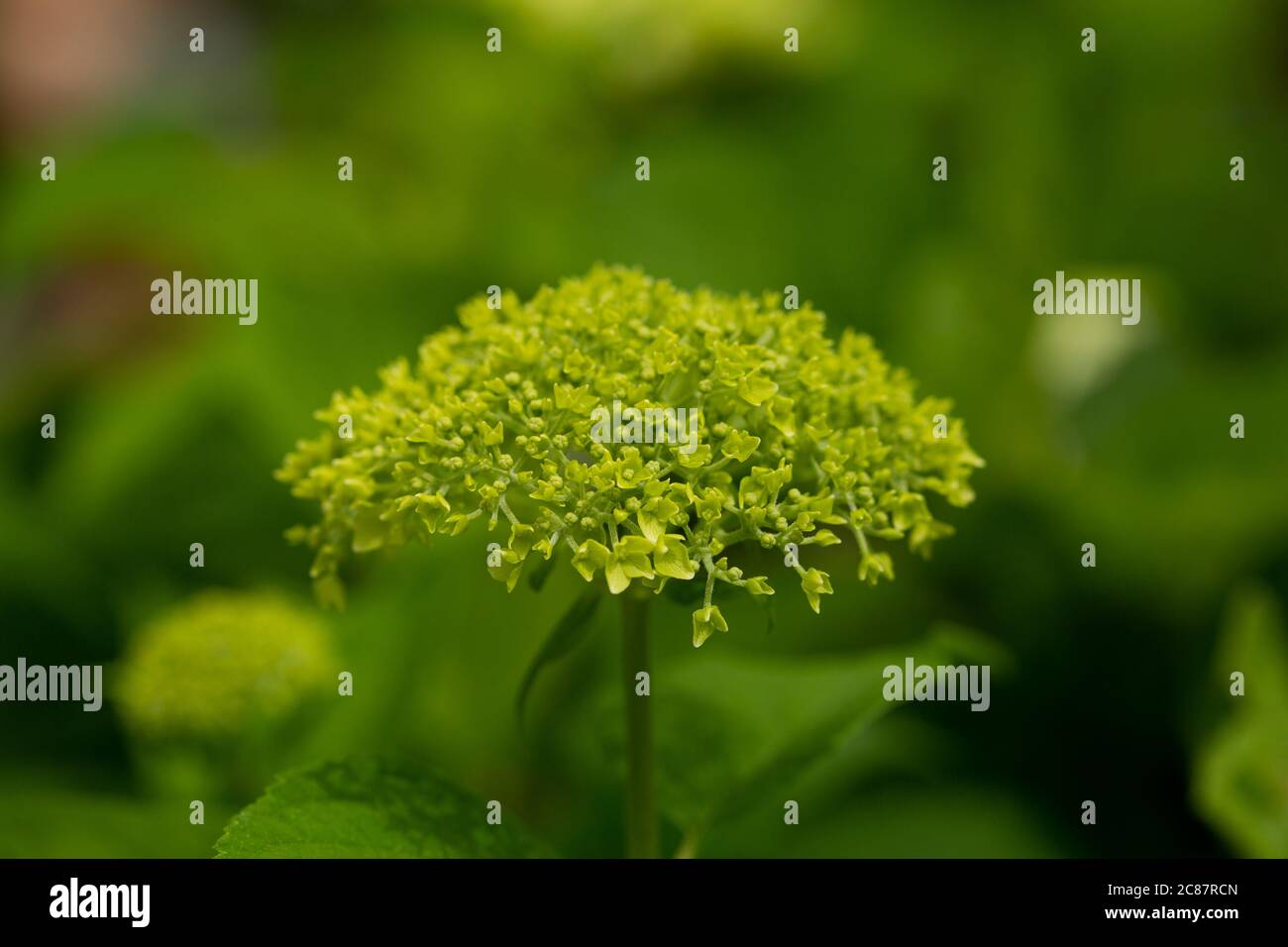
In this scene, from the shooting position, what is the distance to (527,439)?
38.9 inches

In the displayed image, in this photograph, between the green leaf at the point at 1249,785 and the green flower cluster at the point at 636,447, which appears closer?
the green flower cluster at the point at 636,447

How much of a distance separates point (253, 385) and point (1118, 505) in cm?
144

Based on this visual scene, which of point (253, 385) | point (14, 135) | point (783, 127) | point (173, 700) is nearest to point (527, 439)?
point (173, 700)

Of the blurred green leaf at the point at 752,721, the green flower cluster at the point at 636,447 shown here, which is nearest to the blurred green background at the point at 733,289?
the blurred green leaf at the point at 752,721

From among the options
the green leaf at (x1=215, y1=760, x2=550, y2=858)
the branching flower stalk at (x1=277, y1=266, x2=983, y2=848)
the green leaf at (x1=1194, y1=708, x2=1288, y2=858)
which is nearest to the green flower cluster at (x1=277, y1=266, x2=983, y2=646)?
the branching flower stalk at (x1=277, y1=266, x2=983, y2=848)

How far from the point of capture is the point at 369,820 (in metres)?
1.07

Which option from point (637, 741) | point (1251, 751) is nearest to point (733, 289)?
point (1251, 751)

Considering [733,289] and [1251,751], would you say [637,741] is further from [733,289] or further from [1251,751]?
[733,289]

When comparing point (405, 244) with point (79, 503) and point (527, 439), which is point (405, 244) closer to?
point (79, 503)

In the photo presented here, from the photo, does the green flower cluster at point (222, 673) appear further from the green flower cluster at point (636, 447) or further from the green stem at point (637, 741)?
the green stem at point (637, 741)

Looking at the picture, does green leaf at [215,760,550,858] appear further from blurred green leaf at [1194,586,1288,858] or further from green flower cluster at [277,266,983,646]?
blurred green leaf at [1194,586,1288,858]

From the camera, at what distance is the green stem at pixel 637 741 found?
1.07 m

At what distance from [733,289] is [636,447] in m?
1.58
